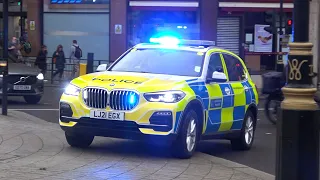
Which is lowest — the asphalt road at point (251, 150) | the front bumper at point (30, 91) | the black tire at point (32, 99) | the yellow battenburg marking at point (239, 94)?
the asphalt road at point (251, 150)

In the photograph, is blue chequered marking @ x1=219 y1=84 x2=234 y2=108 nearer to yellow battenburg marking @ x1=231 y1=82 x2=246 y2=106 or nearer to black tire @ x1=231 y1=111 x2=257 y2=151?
yellow battenburg marking @ x1=231 y1=82 x2=246 y2=106

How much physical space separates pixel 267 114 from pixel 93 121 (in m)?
7.40

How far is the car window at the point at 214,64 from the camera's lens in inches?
407

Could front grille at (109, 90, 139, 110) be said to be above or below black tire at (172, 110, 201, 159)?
above

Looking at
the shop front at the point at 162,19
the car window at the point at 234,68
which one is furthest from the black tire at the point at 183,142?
the shop front at the point at 162,19

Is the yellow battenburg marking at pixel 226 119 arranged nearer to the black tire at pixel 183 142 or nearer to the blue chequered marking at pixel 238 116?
the blue chequered marking at pixel 238 116

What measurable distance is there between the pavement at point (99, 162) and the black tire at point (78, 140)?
12 centimetres

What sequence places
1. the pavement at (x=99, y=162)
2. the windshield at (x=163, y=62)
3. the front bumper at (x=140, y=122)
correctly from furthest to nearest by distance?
the windshield at (x=163, y=62) < the front bumper at (x=140, y=122) < the pavement at (x=99, y=162)

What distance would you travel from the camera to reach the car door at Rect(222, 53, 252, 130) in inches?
426

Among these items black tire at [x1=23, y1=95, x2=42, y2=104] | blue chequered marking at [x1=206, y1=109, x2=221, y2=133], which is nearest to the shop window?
black tire at [x1=23, y1=95, x2=42, y2=104]

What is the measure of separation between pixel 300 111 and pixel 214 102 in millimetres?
4469

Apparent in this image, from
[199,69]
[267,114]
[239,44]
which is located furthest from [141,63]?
[239,44]

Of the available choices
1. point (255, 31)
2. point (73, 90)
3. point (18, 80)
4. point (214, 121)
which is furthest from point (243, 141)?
point (255, 31)

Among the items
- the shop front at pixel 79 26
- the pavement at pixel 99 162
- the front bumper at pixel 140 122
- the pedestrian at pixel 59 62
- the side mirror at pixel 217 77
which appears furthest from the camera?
the shop front at pixel 79 26
